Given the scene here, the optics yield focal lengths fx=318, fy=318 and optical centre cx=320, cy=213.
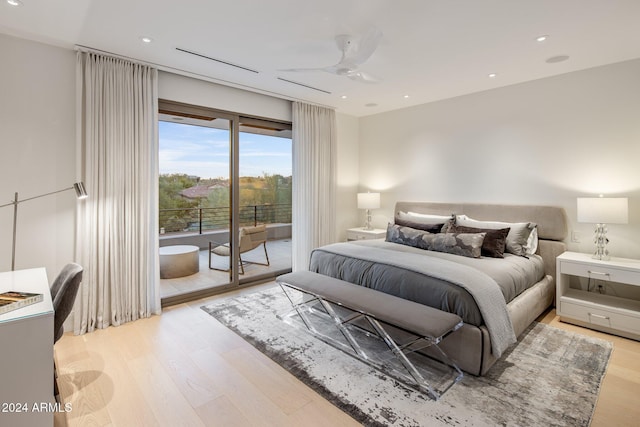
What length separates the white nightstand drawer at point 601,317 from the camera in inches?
113

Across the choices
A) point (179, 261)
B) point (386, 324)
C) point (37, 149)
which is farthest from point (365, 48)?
point (179, 261)

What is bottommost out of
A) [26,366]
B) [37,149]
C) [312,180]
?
[26,366]

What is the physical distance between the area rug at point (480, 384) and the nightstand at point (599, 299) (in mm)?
266

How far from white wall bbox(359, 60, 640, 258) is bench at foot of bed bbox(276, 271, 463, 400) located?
249 centimetres

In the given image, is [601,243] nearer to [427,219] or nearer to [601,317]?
[601,317]

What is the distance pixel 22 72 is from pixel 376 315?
3.62 m

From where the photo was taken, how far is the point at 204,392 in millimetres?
2168

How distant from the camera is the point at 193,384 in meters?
2.25

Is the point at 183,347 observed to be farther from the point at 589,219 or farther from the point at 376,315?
the point at 589,219

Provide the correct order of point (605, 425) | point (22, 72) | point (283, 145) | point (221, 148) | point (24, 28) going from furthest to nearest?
point (283, 145)
point (221, 148)
point (22, 72)
point (24, 28)
point (605, 425)

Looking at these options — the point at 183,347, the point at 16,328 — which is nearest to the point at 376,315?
the point at 183,347

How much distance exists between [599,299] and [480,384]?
6.55ft

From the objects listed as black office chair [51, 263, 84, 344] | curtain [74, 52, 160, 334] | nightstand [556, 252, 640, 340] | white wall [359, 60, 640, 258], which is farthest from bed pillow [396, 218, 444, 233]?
black office chair [51, 263, 84, 344]

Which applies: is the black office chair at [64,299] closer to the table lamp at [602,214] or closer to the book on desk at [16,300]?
the book on desk at [16,300]
